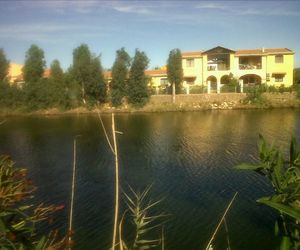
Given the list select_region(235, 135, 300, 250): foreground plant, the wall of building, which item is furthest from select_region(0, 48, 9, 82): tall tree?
select_region(235, 135, 300, 250): foreground plant

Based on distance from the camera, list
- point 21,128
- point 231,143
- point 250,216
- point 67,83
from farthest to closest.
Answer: point 67,83 < point 21,128 < point 231,143 < point 250,216

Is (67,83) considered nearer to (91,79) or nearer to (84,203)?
→ (91,79)

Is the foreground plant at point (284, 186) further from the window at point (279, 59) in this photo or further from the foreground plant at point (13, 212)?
the window at point (279, 59)

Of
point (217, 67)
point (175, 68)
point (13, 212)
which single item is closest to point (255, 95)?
point (217, 67)

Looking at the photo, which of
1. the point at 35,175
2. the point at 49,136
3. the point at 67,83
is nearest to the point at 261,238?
the point at 35,175

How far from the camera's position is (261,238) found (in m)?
13.0

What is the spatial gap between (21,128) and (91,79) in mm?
14492

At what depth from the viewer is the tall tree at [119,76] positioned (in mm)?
54250

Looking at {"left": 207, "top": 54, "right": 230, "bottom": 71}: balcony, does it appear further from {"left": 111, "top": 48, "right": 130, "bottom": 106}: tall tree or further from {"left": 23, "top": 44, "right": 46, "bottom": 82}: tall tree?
{"left": 23, "top": 44, "right": 46, "bottom": 82}: tall tree

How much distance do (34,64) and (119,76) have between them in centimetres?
1566

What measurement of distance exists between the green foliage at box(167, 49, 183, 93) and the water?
400 inches

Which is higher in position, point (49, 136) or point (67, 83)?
point (67, 83)

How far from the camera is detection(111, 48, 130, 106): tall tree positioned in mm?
54250

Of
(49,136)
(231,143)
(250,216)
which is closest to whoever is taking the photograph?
(250,216)
